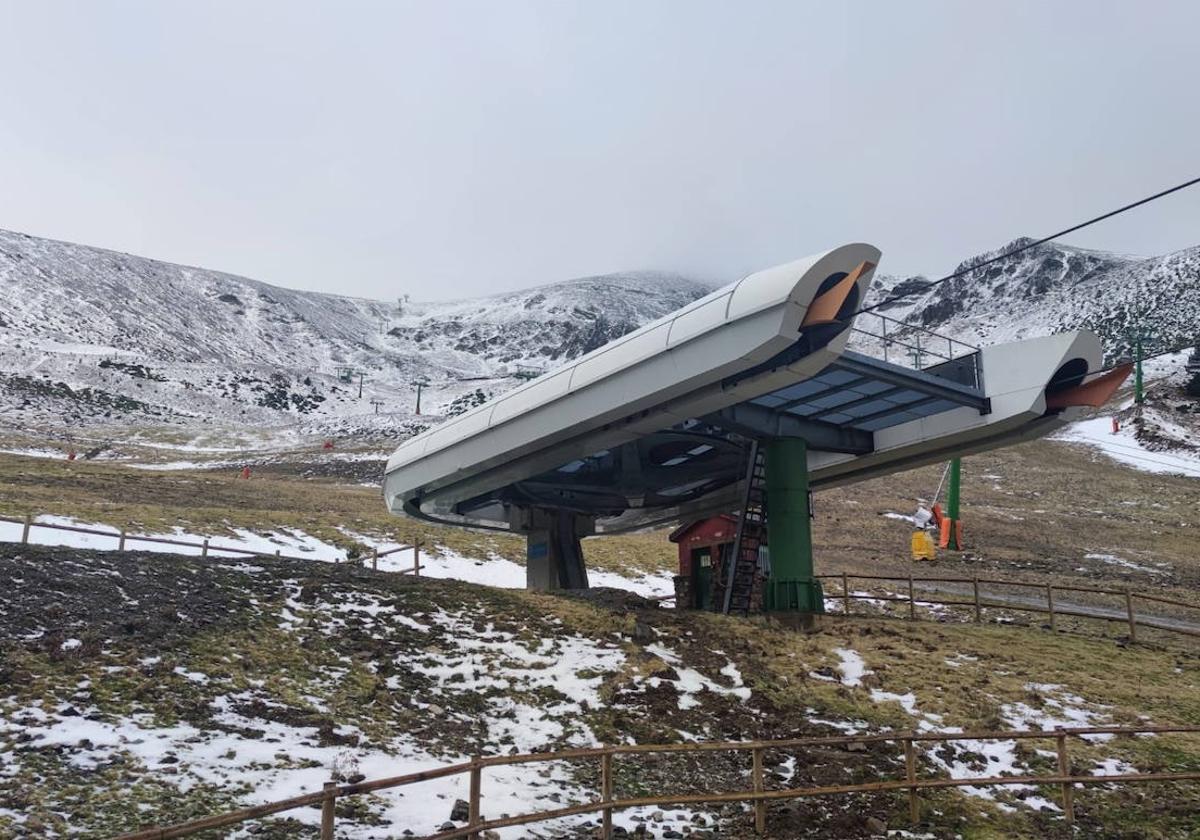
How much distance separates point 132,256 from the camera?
179250mm

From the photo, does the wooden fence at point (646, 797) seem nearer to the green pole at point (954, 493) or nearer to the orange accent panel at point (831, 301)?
the orange accent panel at point (831, 301)

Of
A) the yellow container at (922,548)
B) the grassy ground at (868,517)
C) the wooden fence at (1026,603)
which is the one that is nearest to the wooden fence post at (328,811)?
the wooden fence at (1026,603)

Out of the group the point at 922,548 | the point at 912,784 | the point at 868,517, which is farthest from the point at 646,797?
the point at 868,517

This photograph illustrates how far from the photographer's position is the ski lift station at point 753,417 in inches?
691

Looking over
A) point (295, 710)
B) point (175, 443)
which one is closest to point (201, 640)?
point (295, 710)

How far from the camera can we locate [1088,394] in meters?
22.2

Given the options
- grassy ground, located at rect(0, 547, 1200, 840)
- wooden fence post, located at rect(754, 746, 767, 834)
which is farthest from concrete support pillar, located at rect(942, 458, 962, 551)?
wooden fence post, located at rect(754, 746, 767, 834)

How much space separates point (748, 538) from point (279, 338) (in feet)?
504

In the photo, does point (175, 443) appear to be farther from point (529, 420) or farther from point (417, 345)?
point (417, 345)

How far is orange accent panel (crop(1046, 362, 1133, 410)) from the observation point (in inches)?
858

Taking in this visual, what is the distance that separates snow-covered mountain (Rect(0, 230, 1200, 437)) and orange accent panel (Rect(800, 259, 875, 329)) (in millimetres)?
62863

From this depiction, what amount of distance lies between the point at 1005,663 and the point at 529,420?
37.4 ft

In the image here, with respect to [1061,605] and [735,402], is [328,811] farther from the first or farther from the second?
[1061,605]

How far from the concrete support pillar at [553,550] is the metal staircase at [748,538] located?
21.2ft
